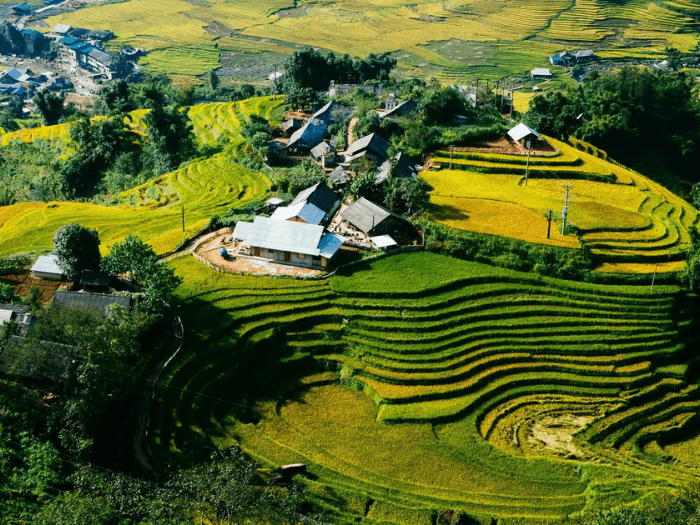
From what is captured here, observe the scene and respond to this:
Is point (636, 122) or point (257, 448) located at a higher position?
point (636, 122)

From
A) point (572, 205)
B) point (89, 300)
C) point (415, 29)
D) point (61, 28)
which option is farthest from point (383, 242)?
point (61, 28)

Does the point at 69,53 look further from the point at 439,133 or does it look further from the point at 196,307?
the point at 196,307

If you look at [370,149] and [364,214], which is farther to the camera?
[370,149]

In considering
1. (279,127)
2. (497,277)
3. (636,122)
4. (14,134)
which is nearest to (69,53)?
(14,134)

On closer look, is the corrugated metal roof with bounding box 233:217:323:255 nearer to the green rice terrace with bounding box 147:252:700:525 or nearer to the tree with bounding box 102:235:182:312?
the green rice terrace with bounding box 147:252:700:525

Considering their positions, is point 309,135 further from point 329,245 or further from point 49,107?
point 49,107

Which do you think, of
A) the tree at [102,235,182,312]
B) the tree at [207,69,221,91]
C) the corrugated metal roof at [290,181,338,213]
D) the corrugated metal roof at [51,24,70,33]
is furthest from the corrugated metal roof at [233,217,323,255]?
the corrugated metal roof at [51,24,70,33]
